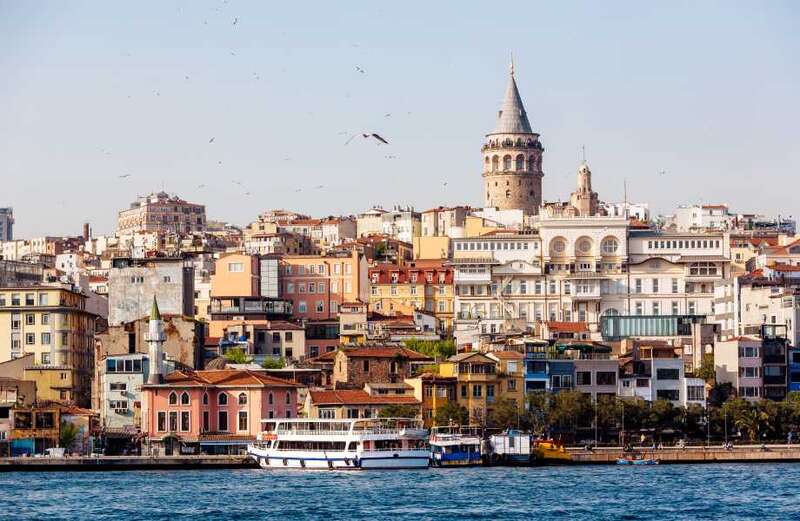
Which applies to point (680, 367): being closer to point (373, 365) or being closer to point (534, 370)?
point (534, 370)

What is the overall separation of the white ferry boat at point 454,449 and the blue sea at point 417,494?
6.78 feet

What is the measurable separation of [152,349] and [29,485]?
56.4ft

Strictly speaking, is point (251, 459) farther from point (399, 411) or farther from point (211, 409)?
point (399, 411)

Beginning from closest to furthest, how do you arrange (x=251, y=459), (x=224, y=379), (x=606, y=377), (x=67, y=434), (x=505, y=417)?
(x=251, y=459) → (x=67, y=434) → (x=505, y=417) → (x=224, y=379) → (x=606, y=377)

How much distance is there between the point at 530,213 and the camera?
163000 mm

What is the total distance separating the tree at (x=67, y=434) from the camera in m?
88.7

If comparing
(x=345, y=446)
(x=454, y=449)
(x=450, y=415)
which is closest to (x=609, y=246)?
(x=450, y=415)

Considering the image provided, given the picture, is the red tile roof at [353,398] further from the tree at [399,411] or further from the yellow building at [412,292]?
A: the yellow building at [412,292]

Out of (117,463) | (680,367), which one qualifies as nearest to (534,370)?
(680,367)

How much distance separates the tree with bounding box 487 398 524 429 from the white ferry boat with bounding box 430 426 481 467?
11.6 ft

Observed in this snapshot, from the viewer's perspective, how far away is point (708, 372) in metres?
99.9

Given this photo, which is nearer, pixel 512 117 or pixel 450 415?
pixel 450 415

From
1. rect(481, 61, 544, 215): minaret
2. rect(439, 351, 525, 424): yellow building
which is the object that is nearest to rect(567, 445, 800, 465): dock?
rect(439, 351, 525, 424): yellow building

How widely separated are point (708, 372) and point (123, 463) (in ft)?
93.7
